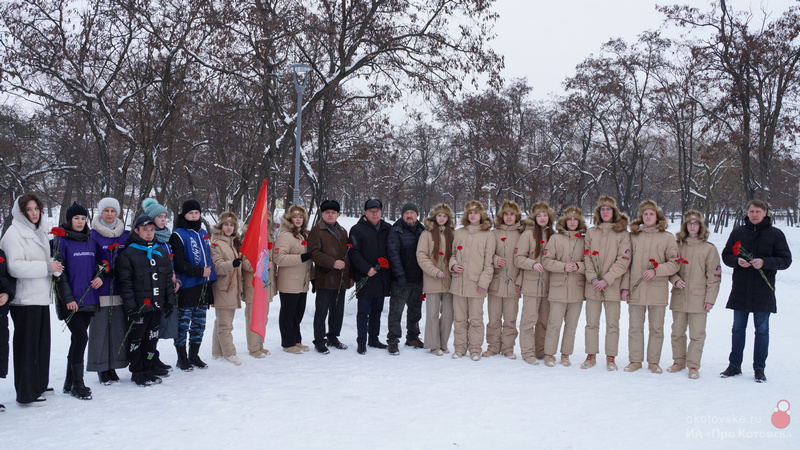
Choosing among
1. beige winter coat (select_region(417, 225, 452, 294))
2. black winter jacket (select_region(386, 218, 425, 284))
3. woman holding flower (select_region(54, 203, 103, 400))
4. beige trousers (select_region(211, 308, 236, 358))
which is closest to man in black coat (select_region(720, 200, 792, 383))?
beige winter coat (select_region(417, 225, 452, 294))

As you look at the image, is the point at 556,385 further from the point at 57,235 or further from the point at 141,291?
the point at 57,235

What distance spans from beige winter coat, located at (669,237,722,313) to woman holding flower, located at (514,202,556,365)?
1.55 m

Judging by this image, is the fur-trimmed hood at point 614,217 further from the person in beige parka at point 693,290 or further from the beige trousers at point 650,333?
the beige trousers at point 650,333

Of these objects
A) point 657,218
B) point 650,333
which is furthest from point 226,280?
point 657,218

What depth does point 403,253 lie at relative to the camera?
7422 millimetres

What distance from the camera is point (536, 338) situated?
280 inches

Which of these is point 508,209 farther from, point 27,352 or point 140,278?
point 27,352

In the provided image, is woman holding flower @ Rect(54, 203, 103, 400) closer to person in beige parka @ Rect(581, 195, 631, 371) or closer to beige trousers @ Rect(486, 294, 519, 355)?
beige trousers @ Rect(486, 294, 519, 355)

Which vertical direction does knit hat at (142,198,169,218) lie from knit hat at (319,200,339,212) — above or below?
below

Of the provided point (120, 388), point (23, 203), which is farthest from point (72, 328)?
point (23, 203)

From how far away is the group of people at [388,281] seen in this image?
4914mm

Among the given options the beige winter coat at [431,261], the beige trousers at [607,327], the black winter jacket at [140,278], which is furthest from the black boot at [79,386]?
the beige trousers at [607,327]

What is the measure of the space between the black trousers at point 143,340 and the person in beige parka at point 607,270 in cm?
496

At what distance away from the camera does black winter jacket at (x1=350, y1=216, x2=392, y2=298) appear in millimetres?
7223
